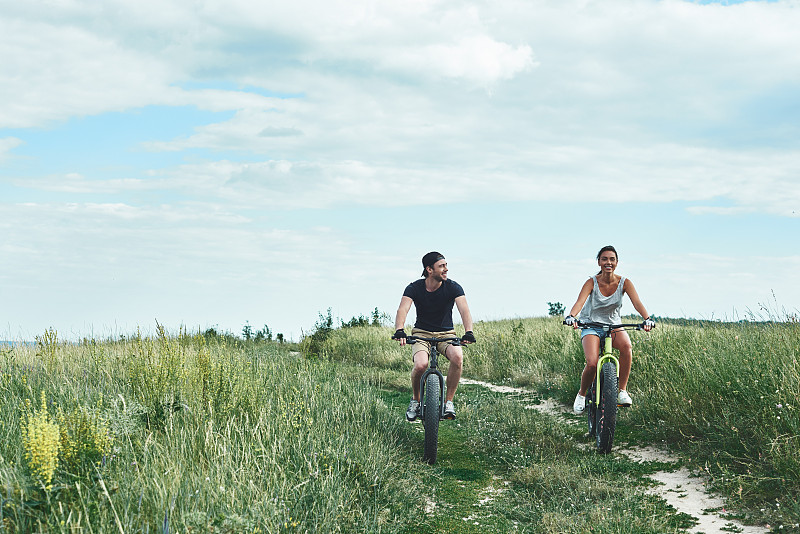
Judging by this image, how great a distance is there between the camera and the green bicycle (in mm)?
7574

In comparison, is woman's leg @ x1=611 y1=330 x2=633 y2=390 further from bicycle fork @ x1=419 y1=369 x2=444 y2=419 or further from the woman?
bicycle fork @ x1=419 y1=369 x2=444 y2=419

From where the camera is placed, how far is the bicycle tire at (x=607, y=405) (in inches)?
297

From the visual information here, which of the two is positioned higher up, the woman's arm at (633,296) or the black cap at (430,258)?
the black cap at (430,258)

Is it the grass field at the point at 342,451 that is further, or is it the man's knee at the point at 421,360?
the man's knee at the point at 421,360

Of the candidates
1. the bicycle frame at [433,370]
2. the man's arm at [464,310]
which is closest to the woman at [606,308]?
the man's arm at [464,310]

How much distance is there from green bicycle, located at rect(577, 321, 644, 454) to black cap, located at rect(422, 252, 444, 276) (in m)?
1.96

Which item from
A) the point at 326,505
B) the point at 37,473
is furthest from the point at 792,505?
the point at 37,473

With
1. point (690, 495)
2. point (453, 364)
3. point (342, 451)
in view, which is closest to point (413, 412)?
point (453, 364)

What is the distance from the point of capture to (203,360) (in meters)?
8.10

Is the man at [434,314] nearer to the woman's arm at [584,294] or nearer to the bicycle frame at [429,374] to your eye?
the bicycle frame at [429,374]

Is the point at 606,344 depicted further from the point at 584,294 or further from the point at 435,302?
the point at 435,302

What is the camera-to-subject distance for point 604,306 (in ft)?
26.9

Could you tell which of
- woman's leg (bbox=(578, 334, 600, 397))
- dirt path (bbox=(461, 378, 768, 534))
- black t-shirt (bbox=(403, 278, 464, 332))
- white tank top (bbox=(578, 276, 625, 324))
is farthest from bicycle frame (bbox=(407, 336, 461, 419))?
dirt path (bbox=(461, 378, 768, 534))

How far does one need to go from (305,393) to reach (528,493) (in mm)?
3131
